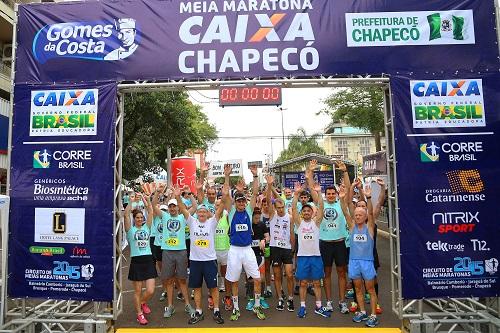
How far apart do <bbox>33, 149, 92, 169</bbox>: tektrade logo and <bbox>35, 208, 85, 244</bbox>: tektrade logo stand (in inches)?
25.7

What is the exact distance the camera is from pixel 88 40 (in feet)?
18.3

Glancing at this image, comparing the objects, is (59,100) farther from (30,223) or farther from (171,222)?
(171,222)

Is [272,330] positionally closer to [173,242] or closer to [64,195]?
[173,242]

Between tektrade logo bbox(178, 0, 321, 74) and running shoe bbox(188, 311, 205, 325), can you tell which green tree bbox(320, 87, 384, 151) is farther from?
running shoe bbox(188, 311, 205, 325)

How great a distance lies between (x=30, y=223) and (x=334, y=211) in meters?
4.89

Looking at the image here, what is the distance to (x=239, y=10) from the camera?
5.53 metres

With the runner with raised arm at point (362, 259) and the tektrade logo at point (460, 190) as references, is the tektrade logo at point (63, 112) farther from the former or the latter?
the tektrade logo at point (460, 190)

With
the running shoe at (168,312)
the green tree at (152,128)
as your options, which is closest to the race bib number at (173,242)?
the running shoe at (168,312)

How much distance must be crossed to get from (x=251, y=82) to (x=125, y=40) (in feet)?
6.79

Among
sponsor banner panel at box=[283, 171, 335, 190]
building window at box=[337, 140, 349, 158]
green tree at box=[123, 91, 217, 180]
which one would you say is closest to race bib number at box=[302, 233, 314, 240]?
sponsor banner panel at box=[283, 171, 335, 190]

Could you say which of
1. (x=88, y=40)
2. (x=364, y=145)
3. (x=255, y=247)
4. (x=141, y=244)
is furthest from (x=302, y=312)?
(x=364, y=145)

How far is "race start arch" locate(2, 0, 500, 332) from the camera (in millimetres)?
5086

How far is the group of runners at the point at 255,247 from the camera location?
570cm

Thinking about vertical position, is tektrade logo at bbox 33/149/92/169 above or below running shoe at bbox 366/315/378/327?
above
